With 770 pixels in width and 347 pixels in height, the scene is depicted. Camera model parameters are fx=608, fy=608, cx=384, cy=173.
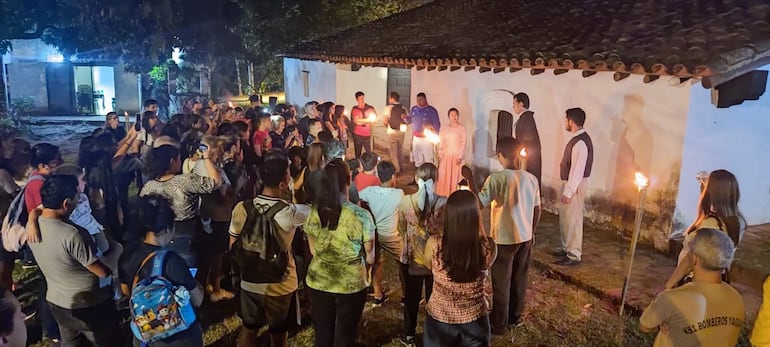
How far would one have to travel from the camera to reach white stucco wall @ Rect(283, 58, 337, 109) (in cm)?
1880

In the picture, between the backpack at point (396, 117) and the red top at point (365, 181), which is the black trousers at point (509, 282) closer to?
the red top at point (365, 181)

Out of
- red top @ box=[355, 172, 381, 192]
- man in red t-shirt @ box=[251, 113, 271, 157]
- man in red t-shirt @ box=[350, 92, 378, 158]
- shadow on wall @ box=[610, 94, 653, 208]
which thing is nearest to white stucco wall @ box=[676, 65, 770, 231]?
shadow on wall @ box=[610, 94, 653, 208]

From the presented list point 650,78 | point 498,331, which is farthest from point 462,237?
point 650,78

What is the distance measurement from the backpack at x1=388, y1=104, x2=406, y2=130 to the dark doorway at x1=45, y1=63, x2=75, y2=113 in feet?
73.2

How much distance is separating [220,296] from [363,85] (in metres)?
13.5

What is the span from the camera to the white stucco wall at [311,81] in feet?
61.7

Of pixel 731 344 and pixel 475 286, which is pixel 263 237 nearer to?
pixel 475 286

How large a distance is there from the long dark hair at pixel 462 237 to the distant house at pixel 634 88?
160 inches

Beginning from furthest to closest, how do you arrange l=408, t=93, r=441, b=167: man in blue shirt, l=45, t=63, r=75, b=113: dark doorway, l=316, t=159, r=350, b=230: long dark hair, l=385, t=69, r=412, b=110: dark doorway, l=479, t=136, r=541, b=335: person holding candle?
l=45, t=63, r=75, b=113: dark doorway < l=385, t=69, r=412, b=110: dark doorway < l=408, t=93, r=441, b=167: man in blue shirt < l=479, t=136, r=541, b=335: person holding candle < l=316, t=159, r=350, b=230: long dark hair

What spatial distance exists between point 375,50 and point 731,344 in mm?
11407

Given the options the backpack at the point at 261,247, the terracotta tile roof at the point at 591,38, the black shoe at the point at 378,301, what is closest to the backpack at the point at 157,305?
the backpack at the point at 261,247

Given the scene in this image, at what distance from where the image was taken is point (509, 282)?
577cm

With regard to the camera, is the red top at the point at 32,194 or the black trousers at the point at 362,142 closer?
the red top at the point at 32,194

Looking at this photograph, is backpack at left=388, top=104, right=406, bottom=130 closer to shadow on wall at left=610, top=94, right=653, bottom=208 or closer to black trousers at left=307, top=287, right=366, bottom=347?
shadow on wall at left=610, top=94, right=653, bottom=208
